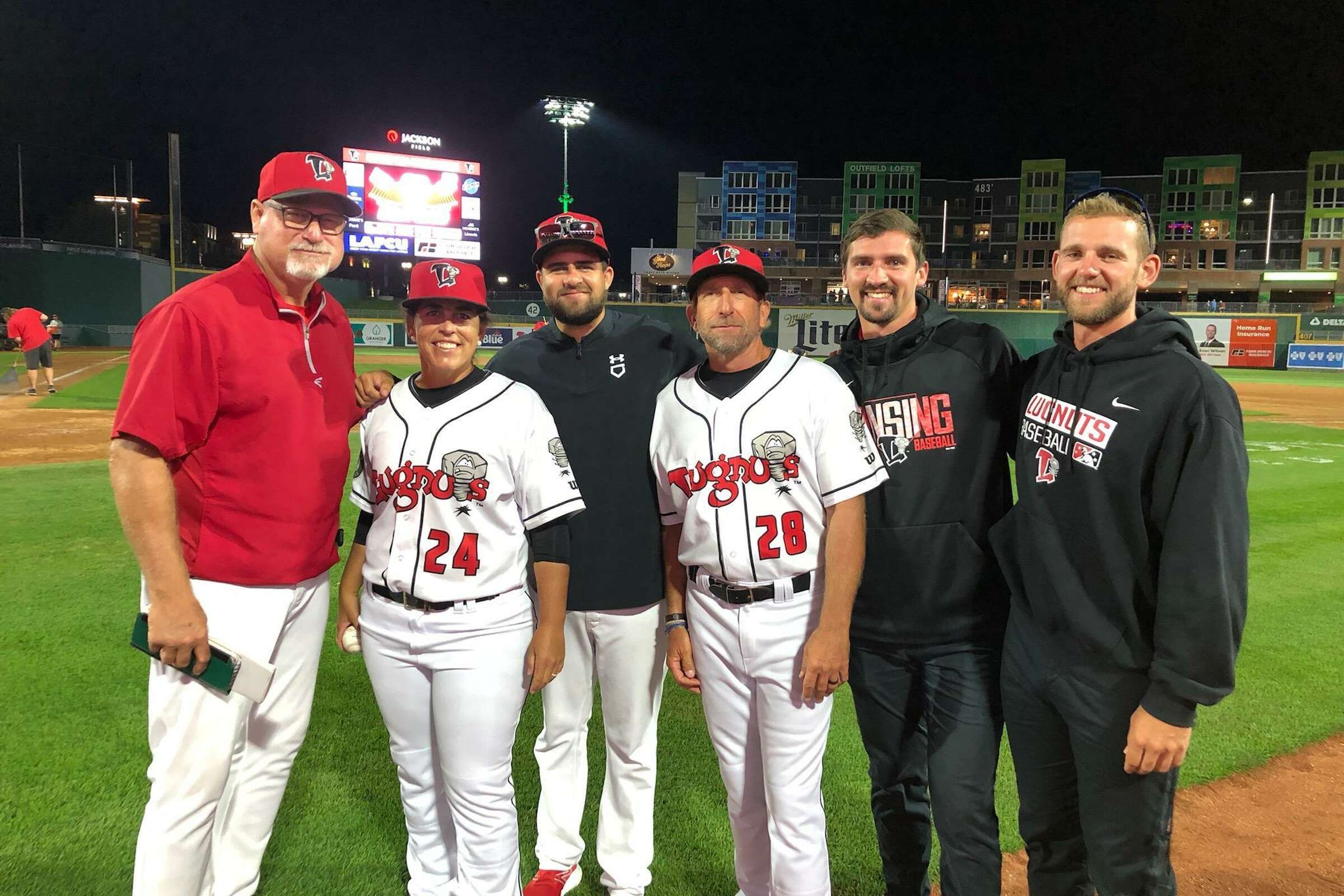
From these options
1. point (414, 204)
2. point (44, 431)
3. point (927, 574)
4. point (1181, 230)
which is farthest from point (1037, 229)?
point (927, 574)

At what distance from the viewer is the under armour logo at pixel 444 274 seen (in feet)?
8.20

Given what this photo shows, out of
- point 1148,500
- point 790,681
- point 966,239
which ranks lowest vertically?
point 790,681

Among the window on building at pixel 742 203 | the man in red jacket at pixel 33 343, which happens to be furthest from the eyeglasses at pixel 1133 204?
the window on building at pixel 742 203

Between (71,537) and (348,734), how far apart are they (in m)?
4.86

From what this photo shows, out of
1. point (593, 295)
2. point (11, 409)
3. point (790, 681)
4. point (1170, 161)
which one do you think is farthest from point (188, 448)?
point (1170, 161)

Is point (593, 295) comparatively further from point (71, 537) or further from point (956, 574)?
point (71, 537)

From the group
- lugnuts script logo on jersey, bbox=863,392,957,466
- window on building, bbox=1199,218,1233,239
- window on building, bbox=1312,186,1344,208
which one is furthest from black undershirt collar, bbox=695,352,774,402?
window on building, bbox=1312,186,1344,208

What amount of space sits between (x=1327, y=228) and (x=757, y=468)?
247 ft

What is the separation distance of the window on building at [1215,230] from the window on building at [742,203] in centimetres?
3368

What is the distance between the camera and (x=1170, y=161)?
62.5m

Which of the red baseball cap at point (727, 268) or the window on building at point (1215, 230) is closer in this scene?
the red baseball cap at point (727, 268)

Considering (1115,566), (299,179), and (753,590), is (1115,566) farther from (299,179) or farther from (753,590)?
(299,179)

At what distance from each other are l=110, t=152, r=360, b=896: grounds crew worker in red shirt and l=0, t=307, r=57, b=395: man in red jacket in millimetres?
17383

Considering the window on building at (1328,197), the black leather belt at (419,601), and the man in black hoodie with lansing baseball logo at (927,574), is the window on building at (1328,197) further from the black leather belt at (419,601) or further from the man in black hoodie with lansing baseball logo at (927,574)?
the black leather belt at (419,601)
